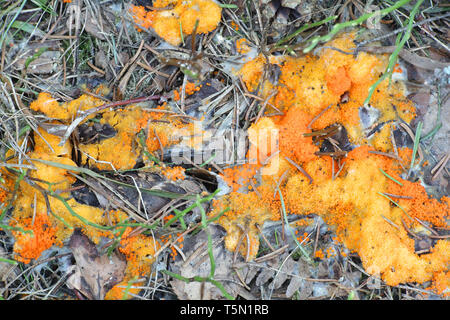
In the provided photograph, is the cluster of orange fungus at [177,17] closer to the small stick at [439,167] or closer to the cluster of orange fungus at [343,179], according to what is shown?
the cluster of orange fungus at [343,179]

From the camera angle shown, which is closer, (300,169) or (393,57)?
(393,57)

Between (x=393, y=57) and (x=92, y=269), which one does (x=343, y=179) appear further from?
(x=92, y=269)

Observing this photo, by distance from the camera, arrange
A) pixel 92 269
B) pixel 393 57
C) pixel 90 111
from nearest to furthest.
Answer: pixel 393 57 → pixel 92 269 → pixel 90 111

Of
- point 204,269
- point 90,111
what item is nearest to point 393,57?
point 204,269

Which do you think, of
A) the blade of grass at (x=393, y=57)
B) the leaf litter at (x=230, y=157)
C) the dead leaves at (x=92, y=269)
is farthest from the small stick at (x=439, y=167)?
the dead leaves at (x=92, y=269)

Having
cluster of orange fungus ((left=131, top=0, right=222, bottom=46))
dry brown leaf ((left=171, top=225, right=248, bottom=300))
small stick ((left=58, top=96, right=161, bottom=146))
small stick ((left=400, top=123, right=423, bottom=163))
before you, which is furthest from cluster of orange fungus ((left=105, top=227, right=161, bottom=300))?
small stick ((left=400, top=123, right=423, bottom=163))

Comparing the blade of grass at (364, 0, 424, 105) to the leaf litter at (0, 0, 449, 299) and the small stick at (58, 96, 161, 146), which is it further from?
the small stick at (58, 96, 161, 146)
